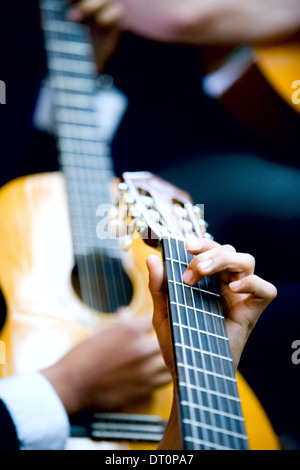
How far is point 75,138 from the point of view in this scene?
98 centimetres

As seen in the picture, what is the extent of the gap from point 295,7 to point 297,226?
453 mm

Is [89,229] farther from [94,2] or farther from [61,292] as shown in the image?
[94,2]

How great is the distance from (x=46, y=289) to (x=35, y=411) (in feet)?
0.57

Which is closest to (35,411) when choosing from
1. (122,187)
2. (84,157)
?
(122,187)

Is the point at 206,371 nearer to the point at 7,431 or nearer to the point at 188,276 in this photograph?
the point at 188,276

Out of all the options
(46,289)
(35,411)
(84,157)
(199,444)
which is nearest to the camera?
(199,444)

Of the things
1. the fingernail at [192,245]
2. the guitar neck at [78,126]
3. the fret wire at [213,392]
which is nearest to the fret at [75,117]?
the guitar neck at [78,126]

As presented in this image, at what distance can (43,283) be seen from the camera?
81cm

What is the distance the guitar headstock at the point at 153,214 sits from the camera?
579mm

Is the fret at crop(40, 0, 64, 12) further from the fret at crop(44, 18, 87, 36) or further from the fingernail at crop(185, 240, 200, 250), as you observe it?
the fingernail at crop(185, 240, 200, 250)

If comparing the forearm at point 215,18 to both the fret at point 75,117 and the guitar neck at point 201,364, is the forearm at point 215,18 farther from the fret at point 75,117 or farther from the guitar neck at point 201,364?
the guitar neck at point 201,364

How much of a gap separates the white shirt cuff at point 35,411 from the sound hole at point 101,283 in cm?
14
